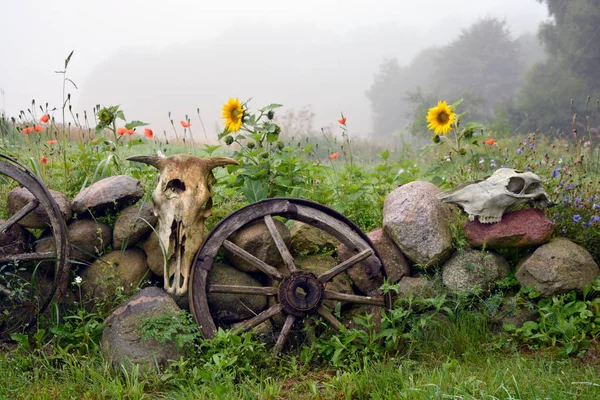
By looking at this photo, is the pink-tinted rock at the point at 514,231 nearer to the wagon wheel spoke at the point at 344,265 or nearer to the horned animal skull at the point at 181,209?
the wagon wheel spoke at the point at 344,265

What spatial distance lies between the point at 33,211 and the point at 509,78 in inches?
1122

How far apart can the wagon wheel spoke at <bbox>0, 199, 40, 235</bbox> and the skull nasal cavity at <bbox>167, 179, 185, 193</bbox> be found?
0.91 m

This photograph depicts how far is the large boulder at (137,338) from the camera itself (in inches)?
126

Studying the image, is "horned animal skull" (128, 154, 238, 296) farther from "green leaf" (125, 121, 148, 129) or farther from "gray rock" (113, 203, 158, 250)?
"green leaf" (125, 121, 148, 129)

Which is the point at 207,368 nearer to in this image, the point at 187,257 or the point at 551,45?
the point at 187,257

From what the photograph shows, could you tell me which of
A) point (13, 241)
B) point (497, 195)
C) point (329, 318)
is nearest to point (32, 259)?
point (13, 241)

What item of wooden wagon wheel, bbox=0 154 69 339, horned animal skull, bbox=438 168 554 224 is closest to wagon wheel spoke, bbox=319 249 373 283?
horned animal skull, bbox=438 168 554 224

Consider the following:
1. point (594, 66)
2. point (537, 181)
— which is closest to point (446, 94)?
point (594, 66)

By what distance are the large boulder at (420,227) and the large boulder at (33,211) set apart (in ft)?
7.71

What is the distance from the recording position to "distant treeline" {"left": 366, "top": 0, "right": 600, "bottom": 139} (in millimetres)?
18203

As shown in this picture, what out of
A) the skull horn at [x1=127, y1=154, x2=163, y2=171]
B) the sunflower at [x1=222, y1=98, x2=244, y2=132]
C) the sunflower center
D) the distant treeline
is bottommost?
the distant treeline

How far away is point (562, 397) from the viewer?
2559 millimetres

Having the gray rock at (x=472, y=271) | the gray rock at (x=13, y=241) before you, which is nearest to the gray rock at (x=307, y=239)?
the gray rock at (x=472, y=271)

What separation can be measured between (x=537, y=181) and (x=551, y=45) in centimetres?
1904
